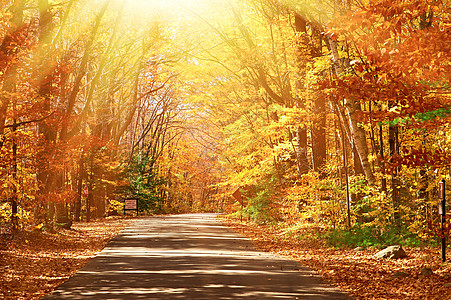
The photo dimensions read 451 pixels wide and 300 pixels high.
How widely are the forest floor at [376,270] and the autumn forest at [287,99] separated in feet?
2.41

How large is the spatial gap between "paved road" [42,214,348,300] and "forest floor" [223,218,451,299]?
1.59 feet

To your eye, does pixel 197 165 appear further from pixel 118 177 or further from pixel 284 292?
pixel 284 292

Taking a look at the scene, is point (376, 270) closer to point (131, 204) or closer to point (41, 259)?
point (41, 259)

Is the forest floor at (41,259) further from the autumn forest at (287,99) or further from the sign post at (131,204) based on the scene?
the sign post at (131,204)

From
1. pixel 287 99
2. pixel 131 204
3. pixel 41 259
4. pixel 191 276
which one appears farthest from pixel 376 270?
pixel 131 204

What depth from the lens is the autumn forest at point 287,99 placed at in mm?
9359

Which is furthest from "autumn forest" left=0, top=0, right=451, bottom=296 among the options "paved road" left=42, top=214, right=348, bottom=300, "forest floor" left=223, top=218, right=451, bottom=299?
"paved road" left=42, top=214, right=348, bottom=300

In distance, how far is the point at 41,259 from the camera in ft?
48.2

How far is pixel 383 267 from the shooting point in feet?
40.8

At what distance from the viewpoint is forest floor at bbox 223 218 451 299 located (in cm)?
945

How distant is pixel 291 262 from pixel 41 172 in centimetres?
1059

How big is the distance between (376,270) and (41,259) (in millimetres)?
8472

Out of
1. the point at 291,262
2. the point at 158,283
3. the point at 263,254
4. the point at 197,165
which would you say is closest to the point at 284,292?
the point at 158,283

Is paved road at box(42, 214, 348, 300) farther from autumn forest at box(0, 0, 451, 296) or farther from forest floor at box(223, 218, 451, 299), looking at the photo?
autumn forest at box(0, 0, 451, 296)
